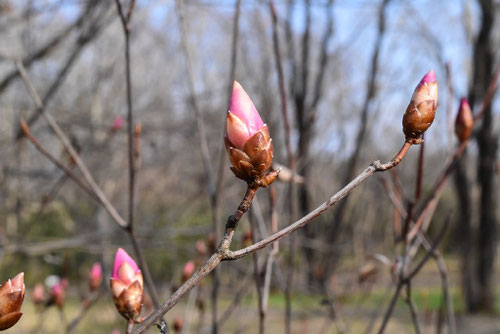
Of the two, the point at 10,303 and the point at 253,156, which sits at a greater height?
the point at 253,156

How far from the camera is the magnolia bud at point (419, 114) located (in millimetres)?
693

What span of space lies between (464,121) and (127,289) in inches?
31.2

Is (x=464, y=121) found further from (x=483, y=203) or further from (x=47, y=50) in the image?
(x=483, y=203)

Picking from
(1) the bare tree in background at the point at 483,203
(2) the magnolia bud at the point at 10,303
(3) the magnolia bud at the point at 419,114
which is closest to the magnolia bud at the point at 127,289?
(2) the magnolia bud at the point at 10,303

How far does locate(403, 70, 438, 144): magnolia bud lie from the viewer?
693mm

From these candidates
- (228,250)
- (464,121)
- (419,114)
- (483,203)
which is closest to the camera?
(228,250)

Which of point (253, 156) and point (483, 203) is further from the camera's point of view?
point (483, 203)

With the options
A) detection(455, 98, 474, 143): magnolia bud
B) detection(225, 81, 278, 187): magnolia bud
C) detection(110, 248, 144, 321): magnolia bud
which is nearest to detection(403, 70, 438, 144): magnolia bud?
detection(225, 81, 278, 187): magnolia bud

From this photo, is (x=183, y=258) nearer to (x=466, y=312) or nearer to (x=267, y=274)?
(x=466, y=312)

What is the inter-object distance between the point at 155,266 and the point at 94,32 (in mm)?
10232

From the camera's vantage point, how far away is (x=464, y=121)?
1.18 m

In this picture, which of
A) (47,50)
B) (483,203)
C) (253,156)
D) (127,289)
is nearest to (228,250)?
(253,156)

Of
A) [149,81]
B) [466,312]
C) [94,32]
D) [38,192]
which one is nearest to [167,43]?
[149,81]

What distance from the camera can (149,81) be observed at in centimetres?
1352
